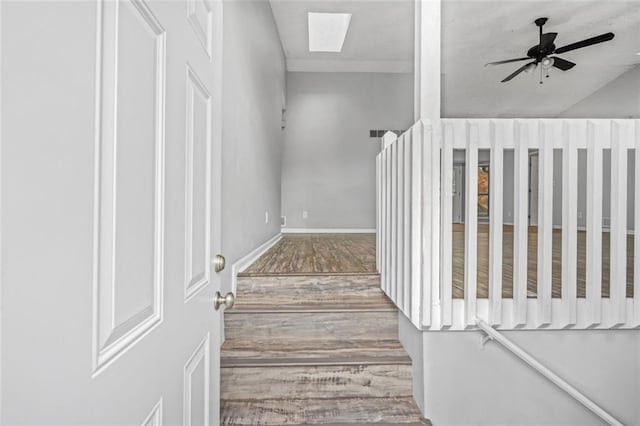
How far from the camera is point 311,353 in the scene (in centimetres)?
190

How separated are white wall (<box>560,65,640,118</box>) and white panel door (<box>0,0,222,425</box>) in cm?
756

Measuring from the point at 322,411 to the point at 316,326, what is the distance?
0.45 m

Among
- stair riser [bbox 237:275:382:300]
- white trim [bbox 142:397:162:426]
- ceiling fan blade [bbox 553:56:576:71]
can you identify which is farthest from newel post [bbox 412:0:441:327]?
ceiling fan blade [bbox 553:56:576:71]

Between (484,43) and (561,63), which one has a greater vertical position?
(484,43)

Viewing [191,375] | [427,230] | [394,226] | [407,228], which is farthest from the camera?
[394,226]

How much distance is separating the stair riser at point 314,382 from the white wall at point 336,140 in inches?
183

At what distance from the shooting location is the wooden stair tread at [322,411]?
1.65 m

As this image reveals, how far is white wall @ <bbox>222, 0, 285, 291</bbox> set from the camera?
2.19m

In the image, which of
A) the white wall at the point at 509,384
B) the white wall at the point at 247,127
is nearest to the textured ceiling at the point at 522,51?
the white wall at the point at 247,127

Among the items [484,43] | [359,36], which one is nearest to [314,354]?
[359,36]

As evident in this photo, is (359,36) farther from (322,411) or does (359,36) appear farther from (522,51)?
(322,411)

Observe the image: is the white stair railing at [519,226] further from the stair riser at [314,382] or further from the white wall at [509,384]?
the stair riser at [314,382]

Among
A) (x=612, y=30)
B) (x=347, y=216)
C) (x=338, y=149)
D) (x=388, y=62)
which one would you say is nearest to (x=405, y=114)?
(x=388, y=62)

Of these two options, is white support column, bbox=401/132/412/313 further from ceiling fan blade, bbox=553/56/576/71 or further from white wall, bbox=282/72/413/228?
white wall, bbox=282/72/413/228
